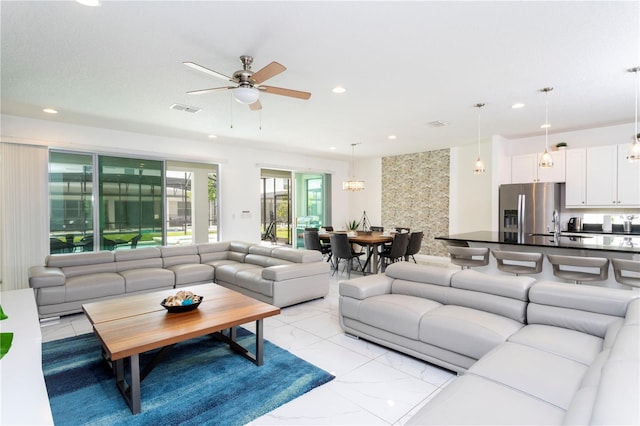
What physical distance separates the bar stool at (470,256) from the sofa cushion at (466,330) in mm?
1573

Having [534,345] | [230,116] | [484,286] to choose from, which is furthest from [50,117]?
[534,345]

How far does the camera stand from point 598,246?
3578 millimetres

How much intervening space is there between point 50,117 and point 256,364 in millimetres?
4844

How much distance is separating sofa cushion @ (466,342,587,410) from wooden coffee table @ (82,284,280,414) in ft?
5.70

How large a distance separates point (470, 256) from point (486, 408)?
3179 millimetres

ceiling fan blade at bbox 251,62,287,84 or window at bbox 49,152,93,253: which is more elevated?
ceiling fan blade at bbox 251,62,287,84

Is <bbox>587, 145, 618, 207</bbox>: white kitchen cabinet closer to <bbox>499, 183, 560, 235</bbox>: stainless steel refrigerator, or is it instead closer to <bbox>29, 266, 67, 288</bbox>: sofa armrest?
<bbox>499, 183, 560, 235</bbox>: stainless steel refrigerator

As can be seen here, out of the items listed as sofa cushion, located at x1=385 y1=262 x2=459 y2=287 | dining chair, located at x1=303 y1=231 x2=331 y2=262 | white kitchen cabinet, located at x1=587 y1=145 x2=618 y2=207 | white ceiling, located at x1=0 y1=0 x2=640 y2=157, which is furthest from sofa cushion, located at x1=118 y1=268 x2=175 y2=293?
white kitchen cabinet, located at x1=587 y1=145 x2=618 y2=207

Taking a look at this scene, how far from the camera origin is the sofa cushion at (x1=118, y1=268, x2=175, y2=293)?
461 centimetres

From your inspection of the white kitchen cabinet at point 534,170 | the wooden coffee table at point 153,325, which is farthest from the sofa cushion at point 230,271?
the white kitchen cabinet at point 534,170

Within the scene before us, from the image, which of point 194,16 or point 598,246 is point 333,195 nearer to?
point 598,246

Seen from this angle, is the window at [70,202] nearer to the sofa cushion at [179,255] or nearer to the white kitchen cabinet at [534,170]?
the sofa cushion at [179,255]

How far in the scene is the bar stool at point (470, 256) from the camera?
4.20m

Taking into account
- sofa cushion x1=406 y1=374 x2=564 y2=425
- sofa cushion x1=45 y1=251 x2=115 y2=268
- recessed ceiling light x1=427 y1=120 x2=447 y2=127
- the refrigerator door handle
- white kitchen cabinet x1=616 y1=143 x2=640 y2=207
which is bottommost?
sofa cushion x1=406 y1=374 x2=564 y2=425
